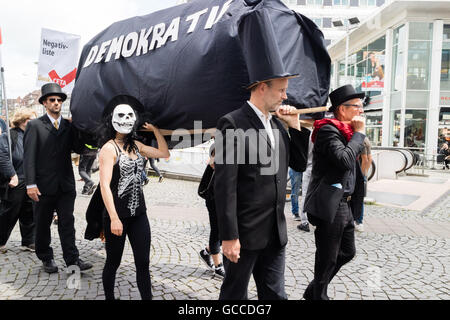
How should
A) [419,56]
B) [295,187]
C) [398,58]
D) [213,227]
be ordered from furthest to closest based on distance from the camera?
1. [398,58]
2. [419,56]
3. [295,187]
4. [213,227]

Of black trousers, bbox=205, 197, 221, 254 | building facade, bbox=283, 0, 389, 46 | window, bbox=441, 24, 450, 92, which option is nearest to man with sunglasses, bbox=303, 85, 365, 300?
black trousers, bbox=205, 197, 221, 254

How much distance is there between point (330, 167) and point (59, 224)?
9.92ft

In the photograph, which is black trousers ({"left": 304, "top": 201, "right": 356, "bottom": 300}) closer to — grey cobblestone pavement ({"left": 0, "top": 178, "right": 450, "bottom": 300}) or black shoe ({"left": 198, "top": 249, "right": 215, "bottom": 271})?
grey cobblestone pavement ({"left": 0, "top": 178, "right": 450, "bottom": 300})

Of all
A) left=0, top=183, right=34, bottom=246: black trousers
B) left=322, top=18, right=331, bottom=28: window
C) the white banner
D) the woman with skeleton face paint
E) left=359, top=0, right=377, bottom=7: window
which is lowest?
left=0, top=183, right=34, bottom=246: black trousers

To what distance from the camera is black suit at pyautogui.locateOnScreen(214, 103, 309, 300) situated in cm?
215

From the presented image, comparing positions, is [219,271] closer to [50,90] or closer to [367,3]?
[50,90]

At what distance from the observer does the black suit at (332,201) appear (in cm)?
277

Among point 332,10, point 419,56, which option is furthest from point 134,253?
point 332,10

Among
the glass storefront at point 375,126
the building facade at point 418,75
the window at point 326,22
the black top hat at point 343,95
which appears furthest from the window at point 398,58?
the window at point 326,22

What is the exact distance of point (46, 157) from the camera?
387cm

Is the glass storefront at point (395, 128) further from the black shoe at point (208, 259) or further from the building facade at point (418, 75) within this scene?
the black shoe at point (208, 259)

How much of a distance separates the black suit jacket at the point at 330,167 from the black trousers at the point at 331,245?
3.7 inches

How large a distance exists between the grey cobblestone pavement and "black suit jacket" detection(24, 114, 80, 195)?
1.03 m
